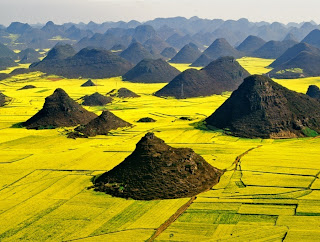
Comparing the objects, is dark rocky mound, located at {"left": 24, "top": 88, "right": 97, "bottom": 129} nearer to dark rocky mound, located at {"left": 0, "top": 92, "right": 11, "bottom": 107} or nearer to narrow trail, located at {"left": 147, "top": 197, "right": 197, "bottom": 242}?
dark rocky mound, located at {"left": 0, "top": 92, "right": 11, "bottom": 107}

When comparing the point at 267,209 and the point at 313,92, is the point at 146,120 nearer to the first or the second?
the point at 313,92

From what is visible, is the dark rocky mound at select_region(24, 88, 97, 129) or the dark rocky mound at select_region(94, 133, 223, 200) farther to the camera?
the dark rocky mound at select_region(24, 88, 97, 129)

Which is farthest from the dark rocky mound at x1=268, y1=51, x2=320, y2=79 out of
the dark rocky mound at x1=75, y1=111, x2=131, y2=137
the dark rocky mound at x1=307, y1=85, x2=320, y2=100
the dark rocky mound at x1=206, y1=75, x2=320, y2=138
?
the dark rocky mound at x1=75, y1=111, x2=131, y2=137

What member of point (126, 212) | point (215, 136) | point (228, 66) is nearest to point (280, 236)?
point (126, 212)

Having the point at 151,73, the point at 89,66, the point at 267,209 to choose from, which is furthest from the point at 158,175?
the point at 89,66

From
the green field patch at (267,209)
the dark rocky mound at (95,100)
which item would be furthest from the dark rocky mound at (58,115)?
the green field patch at (267,209)
